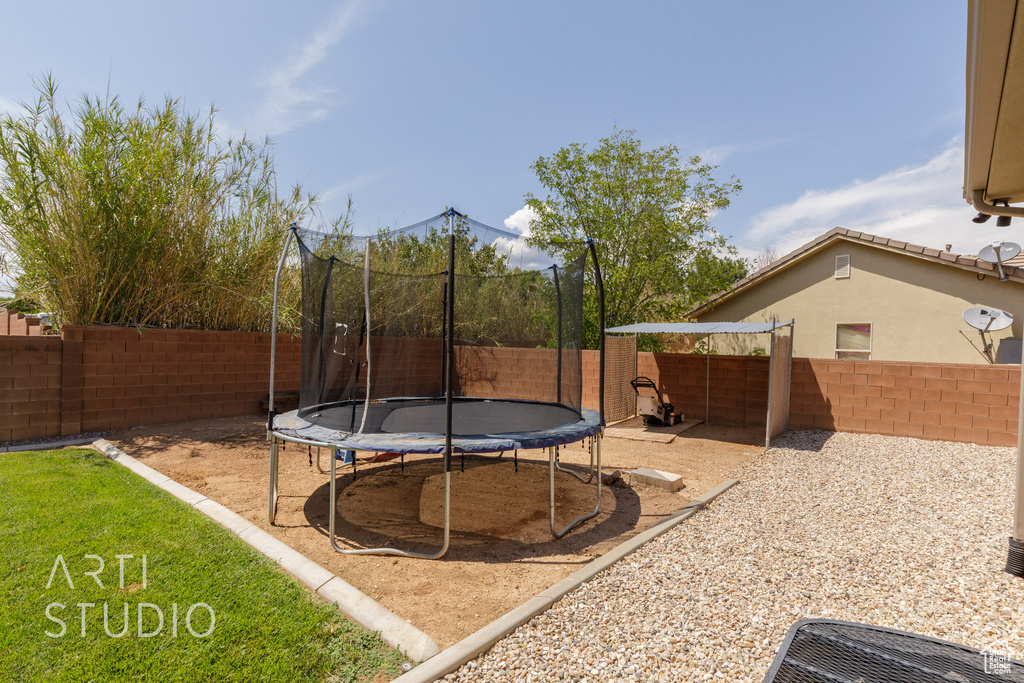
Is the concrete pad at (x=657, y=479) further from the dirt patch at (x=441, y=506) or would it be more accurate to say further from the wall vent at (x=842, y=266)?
the wall vent at (x=842, y=266)

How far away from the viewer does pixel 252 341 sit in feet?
20.9

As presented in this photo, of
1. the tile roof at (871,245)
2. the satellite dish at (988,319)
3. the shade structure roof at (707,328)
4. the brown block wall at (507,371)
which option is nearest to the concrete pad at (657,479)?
the brown block wall at (507,371)

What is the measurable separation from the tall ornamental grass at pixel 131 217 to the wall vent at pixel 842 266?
933 centimetres

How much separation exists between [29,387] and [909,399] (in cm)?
917

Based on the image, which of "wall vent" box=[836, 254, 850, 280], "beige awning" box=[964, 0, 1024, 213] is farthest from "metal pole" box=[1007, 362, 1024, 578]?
"wall vent" box=[836, 254, 850, 280]

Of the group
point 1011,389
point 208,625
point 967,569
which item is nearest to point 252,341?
point 208,625

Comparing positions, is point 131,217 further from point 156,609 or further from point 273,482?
point 156,609

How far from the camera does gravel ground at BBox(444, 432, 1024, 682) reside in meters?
1.65

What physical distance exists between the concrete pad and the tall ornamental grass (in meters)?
5.19

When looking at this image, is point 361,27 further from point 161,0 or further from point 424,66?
point 161,0

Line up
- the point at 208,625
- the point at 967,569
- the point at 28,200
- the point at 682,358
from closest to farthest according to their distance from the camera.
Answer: the point at 208,625, the point at 967,569, the point at 28,200, the point at 682,358

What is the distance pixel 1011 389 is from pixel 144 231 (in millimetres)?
9082

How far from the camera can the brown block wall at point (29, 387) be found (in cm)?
446

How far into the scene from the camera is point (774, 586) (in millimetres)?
2160
